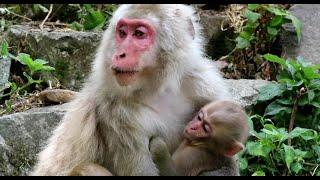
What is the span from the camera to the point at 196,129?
5703mm

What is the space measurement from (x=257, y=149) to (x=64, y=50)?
270 cm

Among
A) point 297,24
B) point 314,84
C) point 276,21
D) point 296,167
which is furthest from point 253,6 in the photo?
point 296,167

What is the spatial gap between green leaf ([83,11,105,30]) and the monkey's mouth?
383 cm

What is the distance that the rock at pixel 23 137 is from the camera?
6.44m

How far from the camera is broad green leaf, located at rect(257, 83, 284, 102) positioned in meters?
7.54

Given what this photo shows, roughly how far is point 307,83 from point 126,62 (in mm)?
2594

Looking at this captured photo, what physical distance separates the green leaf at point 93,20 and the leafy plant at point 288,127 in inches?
89.5

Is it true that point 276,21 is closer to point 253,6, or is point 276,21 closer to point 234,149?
point 253,6

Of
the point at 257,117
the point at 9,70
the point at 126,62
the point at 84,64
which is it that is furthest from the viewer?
the point at 84,64

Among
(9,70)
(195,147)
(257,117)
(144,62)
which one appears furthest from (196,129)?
(9,70)

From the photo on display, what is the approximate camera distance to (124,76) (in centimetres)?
541

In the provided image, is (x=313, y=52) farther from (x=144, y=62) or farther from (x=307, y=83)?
(x=144, y=62)

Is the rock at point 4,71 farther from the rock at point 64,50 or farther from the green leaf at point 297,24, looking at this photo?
the green leaf at point 297,24

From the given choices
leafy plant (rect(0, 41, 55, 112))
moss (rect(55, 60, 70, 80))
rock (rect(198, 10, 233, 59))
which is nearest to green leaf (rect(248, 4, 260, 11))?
rock (rect(198, 10, 233, 59))
